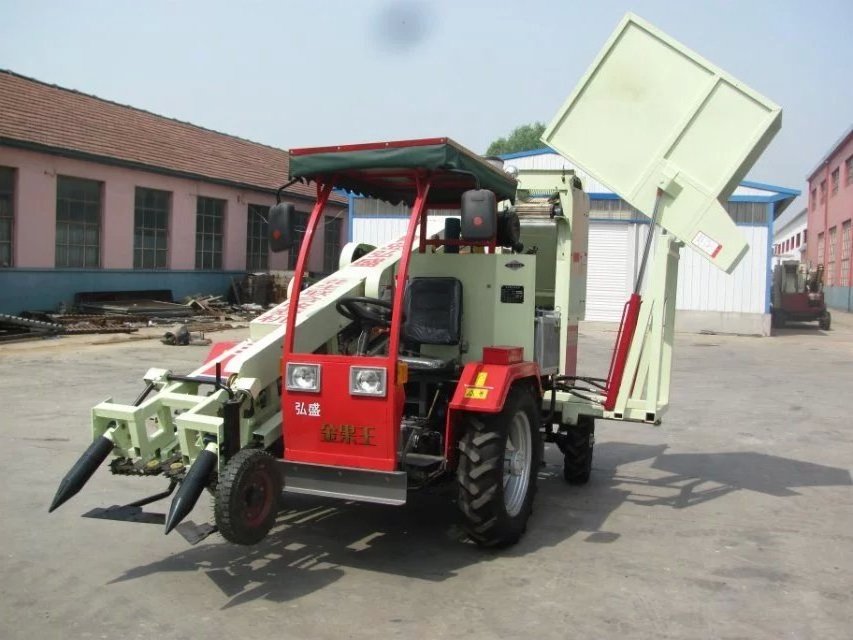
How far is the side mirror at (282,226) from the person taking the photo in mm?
5172

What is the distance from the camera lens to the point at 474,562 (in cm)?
504

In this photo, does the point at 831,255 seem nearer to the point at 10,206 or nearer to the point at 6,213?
the point at 10,206

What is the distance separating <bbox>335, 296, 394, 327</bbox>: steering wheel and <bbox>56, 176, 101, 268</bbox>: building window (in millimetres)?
16760

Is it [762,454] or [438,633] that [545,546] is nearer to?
[438,633]

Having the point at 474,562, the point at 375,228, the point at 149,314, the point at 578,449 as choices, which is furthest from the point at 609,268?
the point at 474,562

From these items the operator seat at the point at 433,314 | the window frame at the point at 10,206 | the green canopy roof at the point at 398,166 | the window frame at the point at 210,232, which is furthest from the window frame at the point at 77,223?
the operator seat at the point at 433,314

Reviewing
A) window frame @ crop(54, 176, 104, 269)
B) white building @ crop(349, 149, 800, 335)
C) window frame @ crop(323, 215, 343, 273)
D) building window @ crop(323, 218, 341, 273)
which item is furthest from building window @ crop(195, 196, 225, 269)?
building window @ crop(323, 218, 341, 273)

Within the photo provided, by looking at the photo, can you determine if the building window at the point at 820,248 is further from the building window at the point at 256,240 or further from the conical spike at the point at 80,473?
the conical spike at the point at 80,473

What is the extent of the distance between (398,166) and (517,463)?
213cm

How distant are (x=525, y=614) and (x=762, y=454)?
16.4ft

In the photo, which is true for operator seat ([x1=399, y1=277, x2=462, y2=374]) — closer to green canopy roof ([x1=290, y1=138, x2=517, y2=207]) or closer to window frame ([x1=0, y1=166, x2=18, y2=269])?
green canopy roof ([x1=290, y1=138, x2=517, y2=207])

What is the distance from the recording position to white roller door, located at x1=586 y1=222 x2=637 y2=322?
25562 millimetres

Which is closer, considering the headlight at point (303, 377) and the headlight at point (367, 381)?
the headlight at point (367, 381)

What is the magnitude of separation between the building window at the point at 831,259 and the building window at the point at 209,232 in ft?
107
